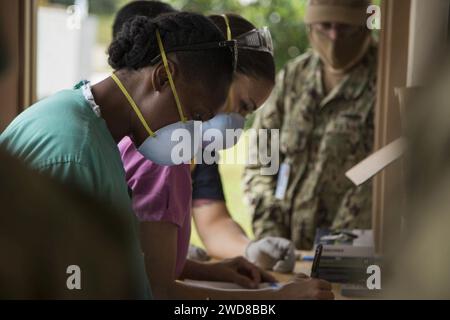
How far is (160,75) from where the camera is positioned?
4.47 ft

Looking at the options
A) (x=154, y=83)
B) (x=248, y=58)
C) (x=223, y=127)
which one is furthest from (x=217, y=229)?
(x=154, y=83)

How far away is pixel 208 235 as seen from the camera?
239 centimetres

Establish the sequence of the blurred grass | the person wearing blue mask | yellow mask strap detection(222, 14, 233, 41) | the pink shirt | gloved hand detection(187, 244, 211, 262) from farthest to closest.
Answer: the blurred grass → gloved hand detection(187, 244, 211, 262) → yellow mask strap detection(222, 14, 233, 41) → the pink shirt → the person wearing blue mask

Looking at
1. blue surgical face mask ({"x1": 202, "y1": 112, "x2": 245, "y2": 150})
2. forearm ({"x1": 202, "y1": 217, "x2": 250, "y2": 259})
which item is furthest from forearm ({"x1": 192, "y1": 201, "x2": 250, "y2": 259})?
blue surgical face mask ({"x1": 202, "y1": 112, "x2": 245, "y2": 150})

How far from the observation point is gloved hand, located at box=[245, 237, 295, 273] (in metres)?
2.14

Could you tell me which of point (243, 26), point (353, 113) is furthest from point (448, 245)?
point (353, 113)

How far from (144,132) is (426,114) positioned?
1090mm

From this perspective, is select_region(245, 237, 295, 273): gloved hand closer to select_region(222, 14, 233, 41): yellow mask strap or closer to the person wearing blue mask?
select_region(222, 14, 233, 41): yellow mask strap

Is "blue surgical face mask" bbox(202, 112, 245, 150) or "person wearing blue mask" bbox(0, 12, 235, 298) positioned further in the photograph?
"blue surgical face mask" bbox(202, 112, 245, 150)

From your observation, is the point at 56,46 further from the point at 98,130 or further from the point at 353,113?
the point at 98,130

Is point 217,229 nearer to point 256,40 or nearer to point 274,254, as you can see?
point 274,254

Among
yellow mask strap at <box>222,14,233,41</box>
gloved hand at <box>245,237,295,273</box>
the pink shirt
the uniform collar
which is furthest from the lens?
the uniform collar

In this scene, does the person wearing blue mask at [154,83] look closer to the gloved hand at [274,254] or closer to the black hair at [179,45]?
the black hair at [179,45]

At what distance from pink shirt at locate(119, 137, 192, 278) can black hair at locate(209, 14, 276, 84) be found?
0.34m
